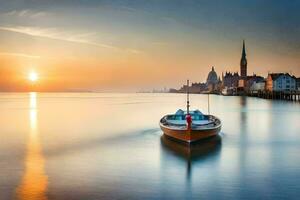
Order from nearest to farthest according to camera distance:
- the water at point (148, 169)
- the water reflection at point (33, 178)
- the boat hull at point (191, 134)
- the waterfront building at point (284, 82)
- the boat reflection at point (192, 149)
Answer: the water reflection at point (33, 178) → the water at point (148, 169) → the boat reflection at point (192, 149) → the boat hull at point (191, 134) → the waterfront building at point (284, 82)

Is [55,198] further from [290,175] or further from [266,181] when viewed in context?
[290,175]

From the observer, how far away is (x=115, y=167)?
824 inches

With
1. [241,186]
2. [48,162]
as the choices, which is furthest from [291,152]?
[48,162]

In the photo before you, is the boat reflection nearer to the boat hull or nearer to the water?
the water

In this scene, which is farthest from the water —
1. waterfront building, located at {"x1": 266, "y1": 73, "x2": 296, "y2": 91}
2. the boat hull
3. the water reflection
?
waterfront building, located at {"x1": 266, "y1": 73, "x2": 296, "y2": 91}

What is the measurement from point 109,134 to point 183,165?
730 inches

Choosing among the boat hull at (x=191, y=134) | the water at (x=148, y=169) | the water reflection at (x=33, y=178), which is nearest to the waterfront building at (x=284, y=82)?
the water at (x=148, y=169)

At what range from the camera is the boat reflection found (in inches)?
898

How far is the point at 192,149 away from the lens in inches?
1001

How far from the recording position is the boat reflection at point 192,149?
2281 centimetres

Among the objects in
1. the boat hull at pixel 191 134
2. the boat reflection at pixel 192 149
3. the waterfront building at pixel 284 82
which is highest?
the waterfront building at pixel 284 82

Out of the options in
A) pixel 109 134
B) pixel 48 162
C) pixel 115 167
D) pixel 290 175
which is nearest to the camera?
pixel 290 175

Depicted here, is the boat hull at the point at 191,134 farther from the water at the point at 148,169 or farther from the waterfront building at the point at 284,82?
the waterfront building at the point at 284,82

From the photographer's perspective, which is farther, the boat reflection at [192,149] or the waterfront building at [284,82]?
the waterfront building at [284,82]
